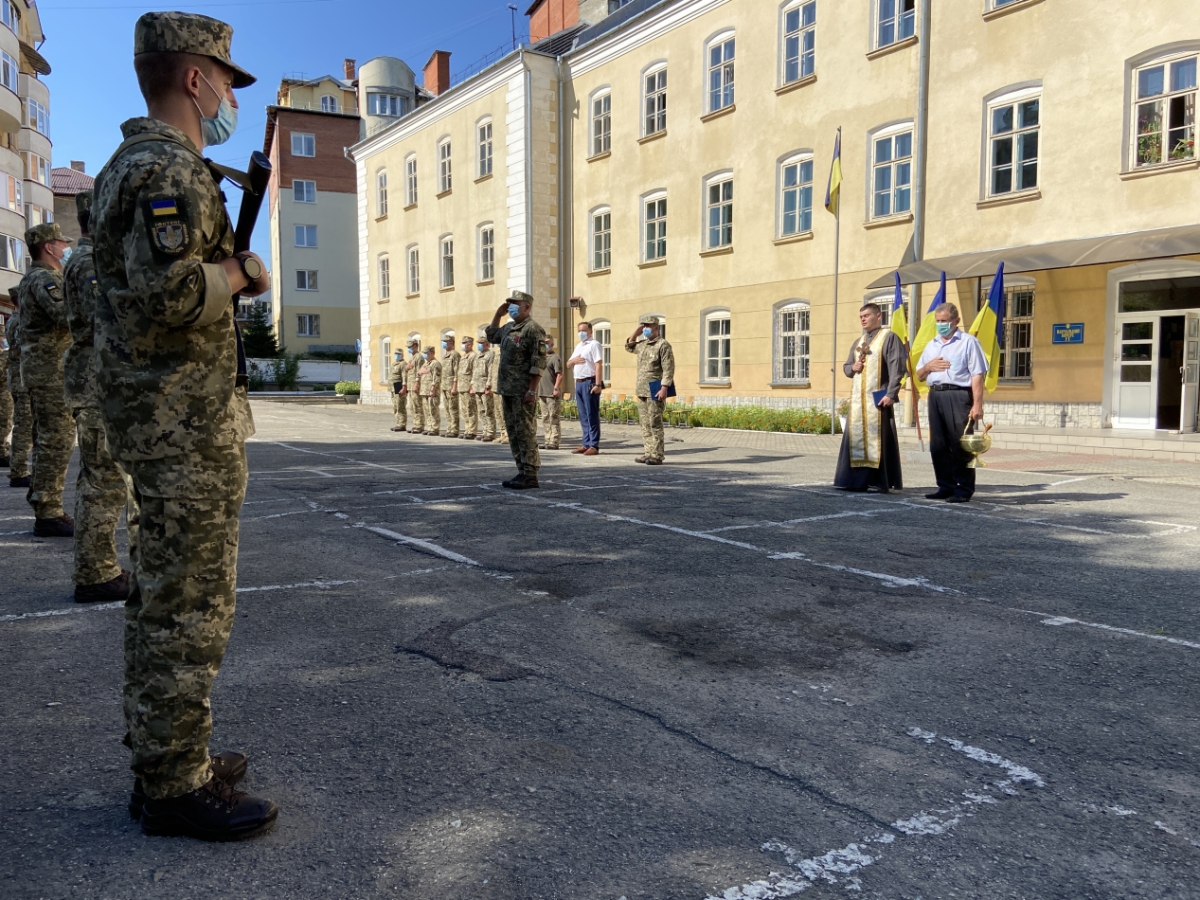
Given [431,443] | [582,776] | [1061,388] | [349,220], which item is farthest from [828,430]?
[349,220]

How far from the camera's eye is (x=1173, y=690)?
13.0ft

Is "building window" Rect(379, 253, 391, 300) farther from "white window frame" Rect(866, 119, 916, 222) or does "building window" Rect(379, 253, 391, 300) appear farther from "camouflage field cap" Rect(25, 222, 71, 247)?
Answer: "camouflage field cap" Rect(25, 222, 71, 247)

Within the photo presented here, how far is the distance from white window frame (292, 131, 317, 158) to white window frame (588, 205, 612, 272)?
35.4m

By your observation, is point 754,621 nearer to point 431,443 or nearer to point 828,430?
point 431,443

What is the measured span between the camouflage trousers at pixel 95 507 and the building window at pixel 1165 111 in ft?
53.4

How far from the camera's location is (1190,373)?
54.7 feet

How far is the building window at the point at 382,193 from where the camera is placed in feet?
127

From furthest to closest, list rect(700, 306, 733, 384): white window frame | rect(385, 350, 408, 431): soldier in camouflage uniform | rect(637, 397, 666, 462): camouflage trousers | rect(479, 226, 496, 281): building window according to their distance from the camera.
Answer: rect(479, 226, 496, 281): building window
rect(700, 306, 733, 384): white window frame
rect(385, 350, 408, 431): soldier in camouflage uniform
rect(637, 397, 666, 462): camouflage trousers

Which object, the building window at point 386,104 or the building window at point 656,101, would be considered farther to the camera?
the building window at point 386,104

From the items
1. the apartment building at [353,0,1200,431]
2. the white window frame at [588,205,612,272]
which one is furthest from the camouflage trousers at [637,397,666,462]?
the white window frame at [588,205,612,272]

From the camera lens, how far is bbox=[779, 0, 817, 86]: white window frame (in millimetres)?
21203

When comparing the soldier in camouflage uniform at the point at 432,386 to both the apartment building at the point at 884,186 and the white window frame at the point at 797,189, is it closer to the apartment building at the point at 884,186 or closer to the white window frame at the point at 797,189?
the apartment building at the point at 884,186

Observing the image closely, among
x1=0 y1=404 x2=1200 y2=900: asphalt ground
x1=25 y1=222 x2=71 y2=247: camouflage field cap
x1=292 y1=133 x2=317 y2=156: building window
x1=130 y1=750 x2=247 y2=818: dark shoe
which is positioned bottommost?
x1=0 y1=404 x2=1200 y2=900: asphalt ground

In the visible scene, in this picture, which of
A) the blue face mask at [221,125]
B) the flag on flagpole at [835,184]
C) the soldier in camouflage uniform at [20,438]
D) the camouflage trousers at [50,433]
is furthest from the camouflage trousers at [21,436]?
the flag on flagpole at [835,184]
